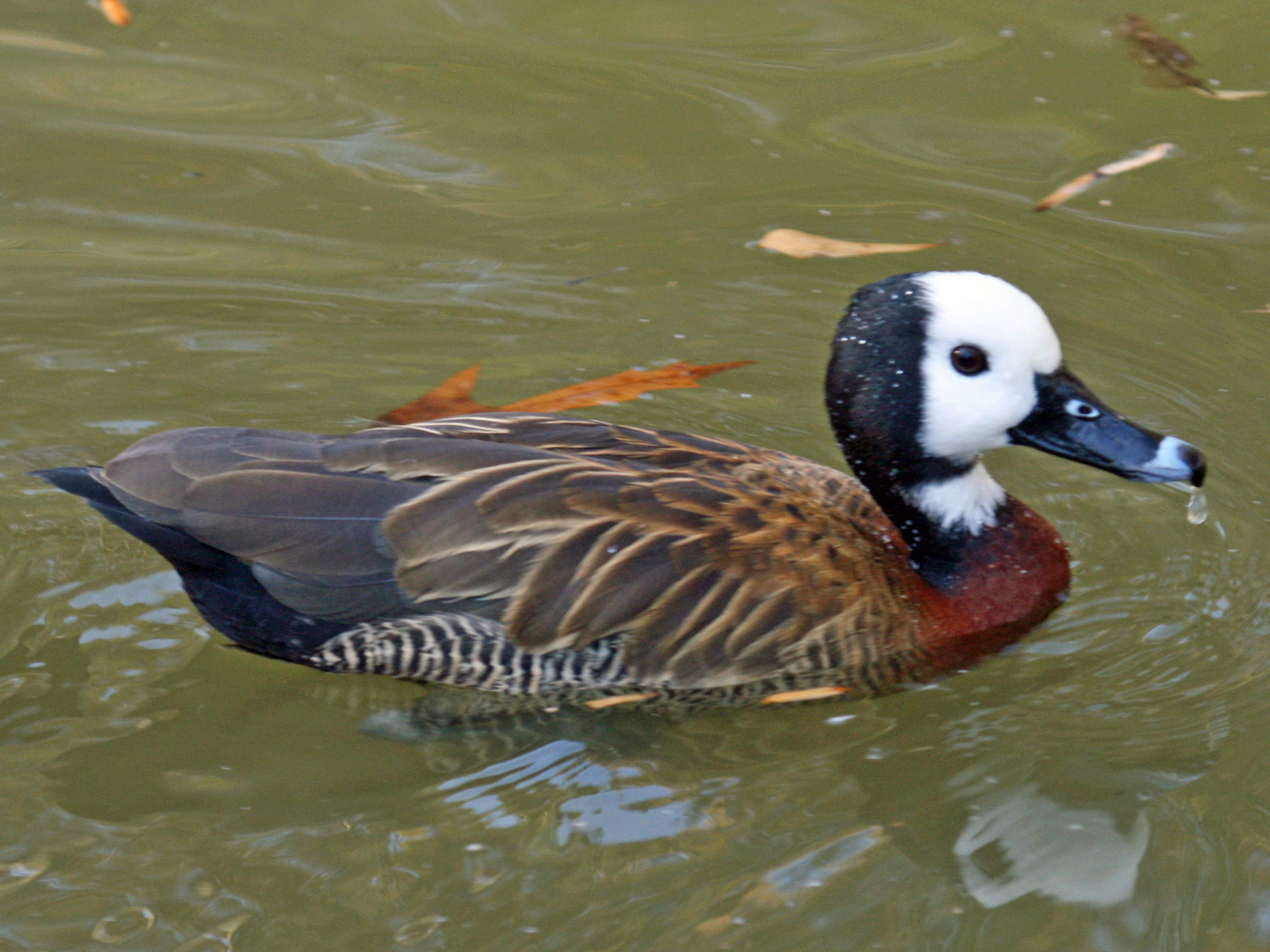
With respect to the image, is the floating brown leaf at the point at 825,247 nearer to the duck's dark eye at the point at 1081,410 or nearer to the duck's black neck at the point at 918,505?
the duck's black neck at the point at 918,505

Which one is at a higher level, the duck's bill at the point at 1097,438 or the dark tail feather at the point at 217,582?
the duck's bill at the point at 1097,438

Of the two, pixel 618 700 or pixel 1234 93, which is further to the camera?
pixel 1234 93

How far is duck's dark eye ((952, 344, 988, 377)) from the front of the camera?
443 centimetres

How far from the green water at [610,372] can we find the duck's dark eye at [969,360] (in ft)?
2.90

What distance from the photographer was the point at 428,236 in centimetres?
675

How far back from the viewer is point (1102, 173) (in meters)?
7.23

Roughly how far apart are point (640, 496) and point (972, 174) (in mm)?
3558

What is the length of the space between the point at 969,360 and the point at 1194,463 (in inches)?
27.1

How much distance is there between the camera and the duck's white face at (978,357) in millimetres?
4387

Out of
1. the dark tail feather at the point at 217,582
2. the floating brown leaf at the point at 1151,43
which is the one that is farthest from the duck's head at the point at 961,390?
the floating brown leaf at the point at 1151,43

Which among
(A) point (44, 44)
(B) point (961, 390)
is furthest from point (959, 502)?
(A) point (44, 44)

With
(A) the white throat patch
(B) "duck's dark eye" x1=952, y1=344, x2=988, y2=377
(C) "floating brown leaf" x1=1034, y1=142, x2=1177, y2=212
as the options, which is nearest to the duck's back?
(A) the white throat patch

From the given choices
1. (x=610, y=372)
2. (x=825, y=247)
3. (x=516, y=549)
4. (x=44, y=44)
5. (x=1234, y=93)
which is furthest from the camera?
(x=44, y=44)

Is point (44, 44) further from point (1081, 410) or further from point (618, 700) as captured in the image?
point (1081, 410)
